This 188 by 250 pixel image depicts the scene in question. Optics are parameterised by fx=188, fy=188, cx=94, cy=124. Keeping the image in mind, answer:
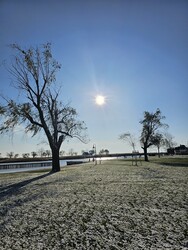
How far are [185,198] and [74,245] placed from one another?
16.6 feet

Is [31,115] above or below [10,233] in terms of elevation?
above

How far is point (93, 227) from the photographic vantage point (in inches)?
182

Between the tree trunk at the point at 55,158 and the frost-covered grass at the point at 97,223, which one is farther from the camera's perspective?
the tree trunk at the point at 55,158

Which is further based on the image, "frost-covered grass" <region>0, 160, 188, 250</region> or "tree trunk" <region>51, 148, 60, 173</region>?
"tree trunk" <region>51, 148, 60, 173</region>

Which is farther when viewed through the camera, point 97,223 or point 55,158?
point 55,158

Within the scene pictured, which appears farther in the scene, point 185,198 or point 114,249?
point 185,198

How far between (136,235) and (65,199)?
14.0 feet

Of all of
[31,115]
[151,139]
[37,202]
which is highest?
[31,115]

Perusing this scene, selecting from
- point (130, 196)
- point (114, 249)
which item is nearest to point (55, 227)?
point (114, 249)

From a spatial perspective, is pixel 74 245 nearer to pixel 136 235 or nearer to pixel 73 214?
pixel 136 235

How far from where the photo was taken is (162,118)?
43.8 m

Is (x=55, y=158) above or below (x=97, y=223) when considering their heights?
above

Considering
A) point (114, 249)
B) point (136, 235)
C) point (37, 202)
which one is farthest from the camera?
point (37, 202)

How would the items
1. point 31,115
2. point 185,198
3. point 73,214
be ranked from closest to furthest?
point 73,214 < point 185,198 < point 31,115
